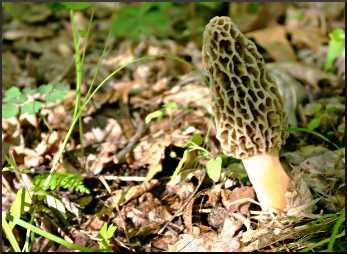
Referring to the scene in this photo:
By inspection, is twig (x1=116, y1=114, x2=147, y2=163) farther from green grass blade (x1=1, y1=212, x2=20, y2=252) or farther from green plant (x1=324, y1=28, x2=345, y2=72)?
green plant (x1=324, y1=28, x2=345, y2=72)

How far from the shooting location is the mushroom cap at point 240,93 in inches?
92.0

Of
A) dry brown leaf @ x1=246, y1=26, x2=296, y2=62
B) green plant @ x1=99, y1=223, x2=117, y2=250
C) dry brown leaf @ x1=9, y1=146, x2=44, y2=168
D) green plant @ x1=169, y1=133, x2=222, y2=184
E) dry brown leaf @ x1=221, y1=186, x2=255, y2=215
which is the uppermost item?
dry brown leaf @ x1=246, y1=26, x2=296, y2=62

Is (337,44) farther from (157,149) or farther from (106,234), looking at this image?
(106,234)

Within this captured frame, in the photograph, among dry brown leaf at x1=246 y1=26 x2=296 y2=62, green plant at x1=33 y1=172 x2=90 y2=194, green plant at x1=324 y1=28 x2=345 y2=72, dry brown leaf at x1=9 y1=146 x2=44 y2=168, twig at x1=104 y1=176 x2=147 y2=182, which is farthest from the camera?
dry brown leaf at x1=246 y1=26 x2=296 y2=62

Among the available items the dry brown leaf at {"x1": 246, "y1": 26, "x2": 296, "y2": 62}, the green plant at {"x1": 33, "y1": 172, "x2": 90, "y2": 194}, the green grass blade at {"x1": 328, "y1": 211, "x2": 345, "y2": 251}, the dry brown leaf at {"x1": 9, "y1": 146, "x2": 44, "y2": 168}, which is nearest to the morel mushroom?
the green grass blade at {"x1": 328, "y1": 211, "x2": 345, "y2": 251}

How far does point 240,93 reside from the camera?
7.89 ft

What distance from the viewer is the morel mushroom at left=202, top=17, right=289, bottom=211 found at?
2.34m

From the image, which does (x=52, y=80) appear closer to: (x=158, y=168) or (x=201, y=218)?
(x=158, y=168)

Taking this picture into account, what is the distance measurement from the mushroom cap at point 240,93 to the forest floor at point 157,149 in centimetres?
18

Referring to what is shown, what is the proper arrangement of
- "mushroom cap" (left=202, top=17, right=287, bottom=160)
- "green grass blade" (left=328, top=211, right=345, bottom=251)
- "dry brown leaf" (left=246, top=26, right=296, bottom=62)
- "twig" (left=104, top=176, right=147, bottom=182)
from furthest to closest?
"dry brown leaf" (left=246, top=26, right=296, bottom=62) → "twig" (left=104, top=176, right=147, bottom=182) → "mushroom cap" (left=202, top=17, right=287, bottom=160) → "green grass blade" (left=328, top=211, right=345, bottom=251)

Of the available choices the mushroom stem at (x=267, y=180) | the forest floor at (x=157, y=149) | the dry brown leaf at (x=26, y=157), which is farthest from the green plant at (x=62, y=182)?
the mushroom stem at (x=267, y=180)

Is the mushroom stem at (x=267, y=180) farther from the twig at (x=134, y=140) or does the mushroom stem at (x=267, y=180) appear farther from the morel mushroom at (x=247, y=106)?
the twig at (x=134, y=140)

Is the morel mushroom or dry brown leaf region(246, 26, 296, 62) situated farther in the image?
dry brown leaf region(246, 26, 296, 62)

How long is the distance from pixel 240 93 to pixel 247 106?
0.25 feet
